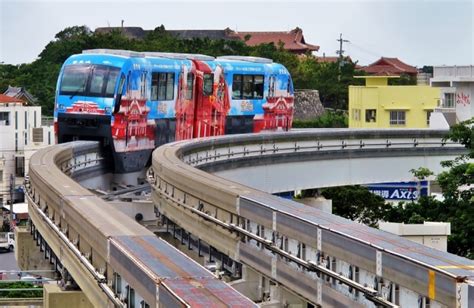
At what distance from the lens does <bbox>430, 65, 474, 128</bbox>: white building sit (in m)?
47.8

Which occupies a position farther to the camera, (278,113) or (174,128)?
(278,113)

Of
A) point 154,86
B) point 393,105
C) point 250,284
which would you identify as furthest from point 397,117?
point 250,284

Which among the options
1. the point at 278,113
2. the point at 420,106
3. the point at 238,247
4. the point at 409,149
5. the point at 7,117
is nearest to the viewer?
the point at 238,247

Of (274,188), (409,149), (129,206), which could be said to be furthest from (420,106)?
(129,206)

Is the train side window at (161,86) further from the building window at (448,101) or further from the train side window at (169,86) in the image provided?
the building window at (448,101)

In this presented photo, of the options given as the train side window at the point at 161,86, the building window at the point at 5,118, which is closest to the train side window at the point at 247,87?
the train side window at the point at 161,86

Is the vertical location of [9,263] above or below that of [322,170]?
below

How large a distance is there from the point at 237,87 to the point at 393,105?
23.1 metres

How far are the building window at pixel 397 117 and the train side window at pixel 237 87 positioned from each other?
23090 millimetres

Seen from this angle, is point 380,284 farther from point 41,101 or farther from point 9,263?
point 41,101

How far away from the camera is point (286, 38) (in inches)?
5221

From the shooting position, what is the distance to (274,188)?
31.8 m

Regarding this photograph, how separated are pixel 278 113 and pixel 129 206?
15844 mm

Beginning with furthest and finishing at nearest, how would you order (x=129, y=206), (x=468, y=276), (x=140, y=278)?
(x=129, y=206)
(x=140, y=278)
(x=468, y=276)
